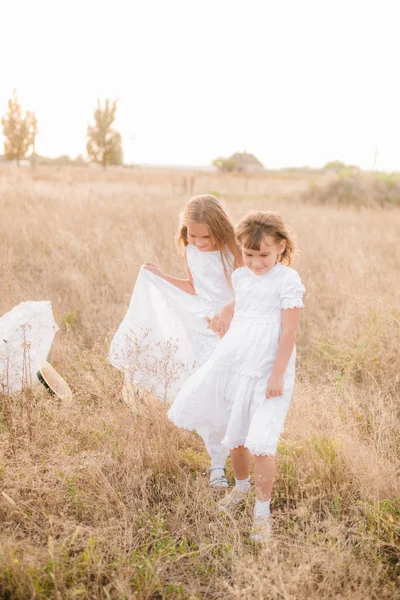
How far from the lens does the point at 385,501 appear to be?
7.88 feet

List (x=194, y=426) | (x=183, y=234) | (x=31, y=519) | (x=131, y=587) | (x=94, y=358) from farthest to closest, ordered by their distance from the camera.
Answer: (x=94, y=358)
(x=183, y=234)
(x=194, y=426)
(x=31, y=519)
(x=131, y=587)

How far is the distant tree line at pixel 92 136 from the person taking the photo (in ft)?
85.3

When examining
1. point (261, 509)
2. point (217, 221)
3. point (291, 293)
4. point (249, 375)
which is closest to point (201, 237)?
point (217, 221)

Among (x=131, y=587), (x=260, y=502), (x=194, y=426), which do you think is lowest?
(x=131, y=587)

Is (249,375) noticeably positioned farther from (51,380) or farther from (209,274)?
(51,380)

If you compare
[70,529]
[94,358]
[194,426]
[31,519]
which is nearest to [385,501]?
[194,426]

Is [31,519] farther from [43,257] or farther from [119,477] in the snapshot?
[43,257]

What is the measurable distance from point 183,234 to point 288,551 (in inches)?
68.4

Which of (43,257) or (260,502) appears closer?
(260,502)

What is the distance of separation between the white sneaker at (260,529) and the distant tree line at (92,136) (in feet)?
84.6

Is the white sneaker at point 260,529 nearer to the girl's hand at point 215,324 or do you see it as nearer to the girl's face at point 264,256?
the girl's hand at point 215,324

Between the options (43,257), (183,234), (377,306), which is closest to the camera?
(183,234)

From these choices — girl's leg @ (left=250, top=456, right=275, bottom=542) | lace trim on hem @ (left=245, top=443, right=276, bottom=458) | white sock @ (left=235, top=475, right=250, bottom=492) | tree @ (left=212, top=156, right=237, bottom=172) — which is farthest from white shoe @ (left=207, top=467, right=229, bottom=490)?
tree @ (left=212, top=156, right=237, bottom=172)

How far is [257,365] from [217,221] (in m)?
0.91
